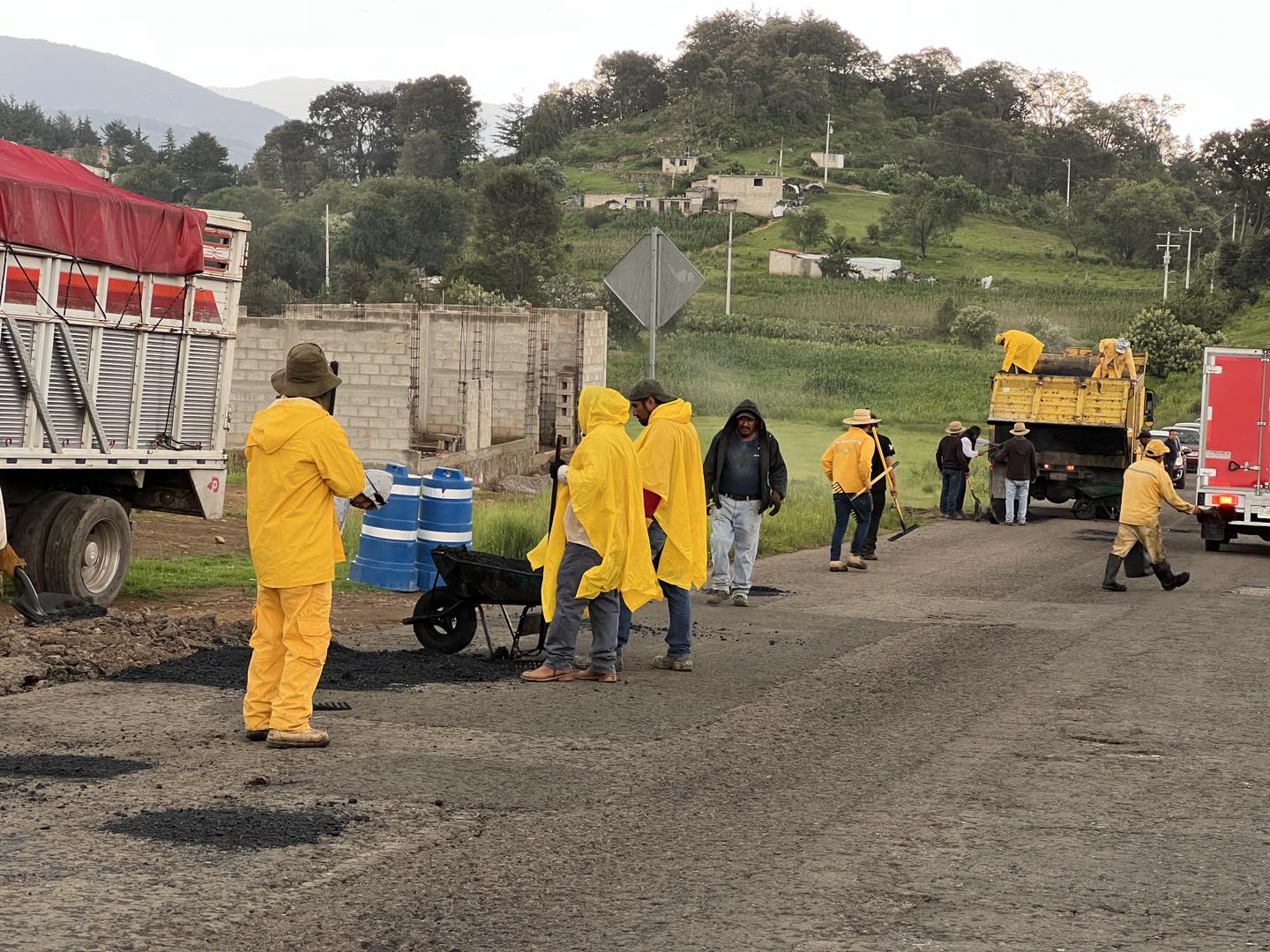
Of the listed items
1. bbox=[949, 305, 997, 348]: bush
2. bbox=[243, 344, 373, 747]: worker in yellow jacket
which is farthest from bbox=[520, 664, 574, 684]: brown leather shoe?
bbox=[949, 305, 997, 348]: bush

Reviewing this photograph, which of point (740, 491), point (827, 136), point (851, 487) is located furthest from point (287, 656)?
point (827, 136)

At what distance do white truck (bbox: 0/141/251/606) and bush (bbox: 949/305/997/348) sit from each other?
68395mm

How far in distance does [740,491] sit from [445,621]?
13.8 feet

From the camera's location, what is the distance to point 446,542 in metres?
13.6

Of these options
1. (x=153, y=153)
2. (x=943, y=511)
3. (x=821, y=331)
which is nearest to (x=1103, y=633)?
(x=943, y=511)

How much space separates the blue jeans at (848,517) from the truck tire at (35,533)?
27.9 ft

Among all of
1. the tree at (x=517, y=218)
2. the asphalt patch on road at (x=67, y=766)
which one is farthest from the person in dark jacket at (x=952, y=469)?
the tree at (x=517, y=218)

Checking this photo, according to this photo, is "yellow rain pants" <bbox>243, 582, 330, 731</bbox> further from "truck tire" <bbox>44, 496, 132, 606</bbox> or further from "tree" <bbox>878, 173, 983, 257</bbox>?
"tree" <bbox>878, 173, 983, 257</bbox>

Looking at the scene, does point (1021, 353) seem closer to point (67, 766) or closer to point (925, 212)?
point (67, 766)

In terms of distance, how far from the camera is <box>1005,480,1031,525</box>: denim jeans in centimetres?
2558

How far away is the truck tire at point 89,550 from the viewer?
1174 cm

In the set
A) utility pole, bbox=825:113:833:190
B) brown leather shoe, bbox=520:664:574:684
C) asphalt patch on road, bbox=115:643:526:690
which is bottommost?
asphalt patch on road, bbox=115:643:526:690

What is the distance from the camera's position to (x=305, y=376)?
780cm

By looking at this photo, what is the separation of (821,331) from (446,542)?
66.4 m
